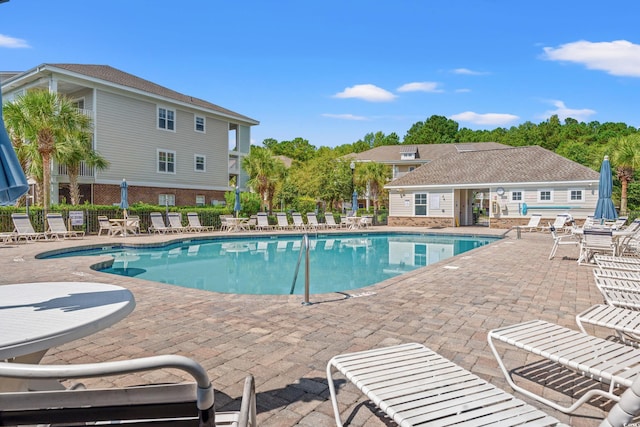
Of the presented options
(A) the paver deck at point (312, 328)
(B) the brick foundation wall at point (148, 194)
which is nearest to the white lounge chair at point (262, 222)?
(B) the brick foundation wall at point (148, 194)

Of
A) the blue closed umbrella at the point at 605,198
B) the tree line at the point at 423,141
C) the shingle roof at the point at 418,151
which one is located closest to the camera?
the blue closed umbrella at the point at 605,198

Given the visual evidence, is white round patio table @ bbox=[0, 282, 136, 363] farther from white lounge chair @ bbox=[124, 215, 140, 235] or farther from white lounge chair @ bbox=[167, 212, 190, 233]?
white lounge chair @ bbox=[167, 212, 190, 233]

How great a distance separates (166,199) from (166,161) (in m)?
2.26

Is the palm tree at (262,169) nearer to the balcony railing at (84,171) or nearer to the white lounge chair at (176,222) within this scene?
the white lounge chair at (176,222)

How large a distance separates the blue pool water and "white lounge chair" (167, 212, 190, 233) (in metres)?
2.69

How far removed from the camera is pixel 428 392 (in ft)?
6.33

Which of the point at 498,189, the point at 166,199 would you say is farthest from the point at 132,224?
the point at 498,189

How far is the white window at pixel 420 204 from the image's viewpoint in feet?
85.7

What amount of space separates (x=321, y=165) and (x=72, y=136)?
61.9ft

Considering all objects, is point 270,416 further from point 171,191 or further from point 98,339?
point 171,191

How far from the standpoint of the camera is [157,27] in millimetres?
17766

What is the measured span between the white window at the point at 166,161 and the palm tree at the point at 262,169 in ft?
13.8

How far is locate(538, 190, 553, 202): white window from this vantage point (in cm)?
2281

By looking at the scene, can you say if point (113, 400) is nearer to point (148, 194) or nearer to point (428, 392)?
point (428, 392)
